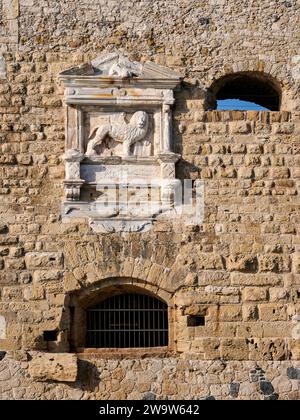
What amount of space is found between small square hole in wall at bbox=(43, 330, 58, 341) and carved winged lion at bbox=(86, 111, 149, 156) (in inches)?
86.3

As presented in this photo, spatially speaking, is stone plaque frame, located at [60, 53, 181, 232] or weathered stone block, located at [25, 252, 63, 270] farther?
stone plaque frame, located at [60, 53, 181, 232]

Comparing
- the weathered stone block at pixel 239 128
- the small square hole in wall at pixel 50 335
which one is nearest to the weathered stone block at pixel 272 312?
the weathered stone block at pixel 239 128

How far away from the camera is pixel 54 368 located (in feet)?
28.6

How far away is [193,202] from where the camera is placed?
373 inches

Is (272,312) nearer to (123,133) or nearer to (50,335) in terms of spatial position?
(50,335)

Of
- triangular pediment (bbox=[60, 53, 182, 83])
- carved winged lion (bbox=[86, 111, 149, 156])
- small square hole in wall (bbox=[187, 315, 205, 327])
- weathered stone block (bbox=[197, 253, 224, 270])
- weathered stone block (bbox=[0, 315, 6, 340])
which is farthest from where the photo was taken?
triangular pediment (bbox=[60, 53, 182, 83])

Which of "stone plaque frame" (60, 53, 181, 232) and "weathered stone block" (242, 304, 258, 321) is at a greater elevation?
"stone plaque frame" (60, 53, 181, 232)

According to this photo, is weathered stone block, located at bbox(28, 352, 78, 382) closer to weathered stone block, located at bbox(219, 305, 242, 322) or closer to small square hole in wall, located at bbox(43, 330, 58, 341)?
small square hole in wall, located at bbox(43, 330, 58, 341)

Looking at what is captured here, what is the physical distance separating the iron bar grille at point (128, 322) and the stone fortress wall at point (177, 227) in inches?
9.5

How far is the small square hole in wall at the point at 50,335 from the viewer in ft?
29.6

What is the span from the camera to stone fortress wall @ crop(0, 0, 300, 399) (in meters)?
8.73

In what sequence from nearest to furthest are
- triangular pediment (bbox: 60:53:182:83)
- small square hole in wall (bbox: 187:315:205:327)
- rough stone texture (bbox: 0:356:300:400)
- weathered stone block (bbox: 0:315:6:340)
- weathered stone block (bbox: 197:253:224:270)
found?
rough stone texture (bbox: 0:356:300:400) → weathered stone block (bbox: 0:315:6:340) → small square hole in wall (bbox: 187:315:205:327) → weathered stone block (bbox: 197:253:224:270) → triangular pediment (bbox: 60:53:182:83)

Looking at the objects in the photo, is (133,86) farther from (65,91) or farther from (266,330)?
(266,330)

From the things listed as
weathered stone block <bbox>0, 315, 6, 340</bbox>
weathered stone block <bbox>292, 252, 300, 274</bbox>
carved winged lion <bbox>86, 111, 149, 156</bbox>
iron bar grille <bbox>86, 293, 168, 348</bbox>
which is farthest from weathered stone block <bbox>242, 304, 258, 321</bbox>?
weathered stone block <bbox>0, 315, 6, 340</bbox>
